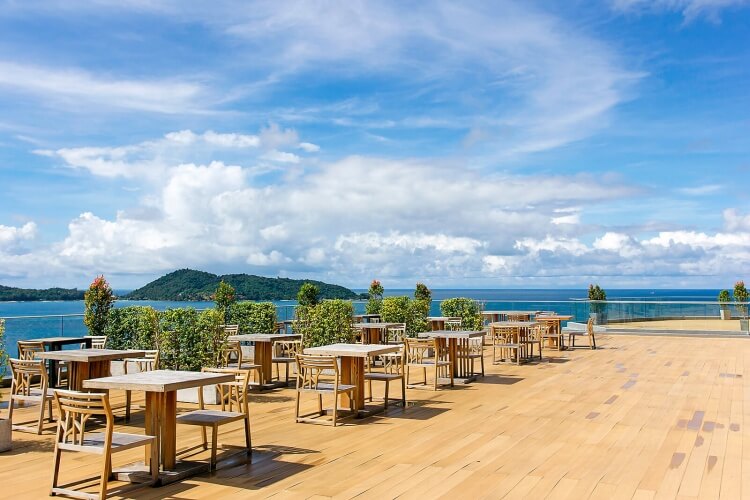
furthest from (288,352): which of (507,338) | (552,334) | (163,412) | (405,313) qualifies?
(552,334)

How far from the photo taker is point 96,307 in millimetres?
12125

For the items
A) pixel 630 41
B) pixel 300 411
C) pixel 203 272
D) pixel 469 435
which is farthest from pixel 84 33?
pixel 203 272

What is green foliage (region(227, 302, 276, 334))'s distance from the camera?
13.5 m

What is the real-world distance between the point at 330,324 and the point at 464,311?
19.5 feet

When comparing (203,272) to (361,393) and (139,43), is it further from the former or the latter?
(361,393)

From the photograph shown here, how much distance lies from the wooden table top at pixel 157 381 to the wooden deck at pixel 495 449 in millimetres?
747

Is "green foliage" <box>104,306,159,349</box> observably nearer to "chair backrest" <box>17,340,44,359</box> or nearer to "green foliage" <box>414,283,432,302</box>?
"chair backrest" <box>17,340,44,359</box>

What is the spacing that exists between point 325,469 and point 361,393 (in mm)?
2584

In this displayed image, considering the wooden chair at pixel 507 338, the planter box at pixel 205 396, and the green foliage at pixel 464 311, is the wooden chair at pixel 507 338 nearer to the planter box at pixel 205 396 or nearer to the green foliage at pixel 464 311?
the green foliage at pixel 464 311

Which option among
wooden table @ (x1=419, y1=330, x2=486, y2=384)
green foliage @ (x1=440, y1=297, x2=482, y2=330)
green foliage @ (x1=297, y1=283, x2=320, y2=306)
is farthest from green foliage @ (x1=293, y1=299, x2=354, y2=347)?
green foliage @ (x1=297, y1=283, x2=320, y2=306)

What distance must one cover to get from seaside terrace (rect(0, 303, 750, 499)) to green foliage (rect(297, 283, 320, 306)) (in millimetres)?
6612

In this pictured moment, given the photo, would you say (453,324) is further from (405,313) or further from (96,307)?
(96,307)

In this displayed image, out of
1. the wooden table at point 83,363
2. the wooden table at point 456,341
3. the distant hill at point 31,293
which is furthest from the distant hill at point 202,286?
the wooden table at point 83,363

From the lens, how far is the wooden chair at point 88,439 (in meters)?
4.74
